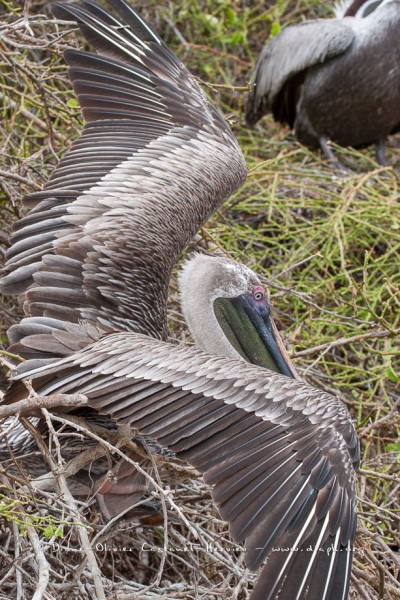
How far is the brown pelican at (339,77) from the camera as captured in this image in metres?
6.52

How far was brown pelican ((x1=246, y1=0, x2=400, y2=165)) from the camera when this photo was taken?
652cm

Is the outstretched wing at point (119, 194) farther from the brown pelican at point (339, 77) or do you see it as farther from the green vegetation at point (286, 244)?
the brown pelican at point (339, 77)

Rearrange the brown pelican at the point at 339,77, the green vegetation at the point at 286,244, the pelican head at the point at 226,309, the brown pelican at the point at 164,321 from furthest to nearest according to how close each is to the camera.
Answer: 1. the brown pelican at the point at 339,77
2. the pelican head at the point at 226,309
3. the green vegetation at the point at 286,244
4. the brown pelican at the point at 164,321

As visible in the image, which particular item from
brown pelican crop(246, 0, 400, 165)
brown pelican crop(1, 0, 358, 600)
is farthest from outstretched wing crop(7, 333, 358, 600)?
brown pelican crop(246, 0, 400, 165)

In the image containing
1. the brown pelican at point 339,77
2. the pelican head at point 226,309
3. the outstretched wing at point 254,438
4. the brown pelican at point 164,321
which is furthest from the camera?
the brown pelican at point 339,77

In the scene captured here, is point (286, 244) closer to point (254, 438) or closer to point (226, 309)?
point (226, 309)

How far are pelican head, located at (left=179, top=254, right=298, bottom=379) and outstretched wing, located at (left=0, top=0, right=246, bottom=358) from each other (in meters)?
0.19

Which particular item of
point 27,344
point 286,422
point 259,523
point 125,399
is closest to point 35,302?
point 27,344

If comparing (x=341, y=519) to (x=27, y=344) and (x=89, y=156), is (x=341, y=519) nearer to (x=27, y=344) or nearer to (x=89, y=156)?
(x=27, y=344)

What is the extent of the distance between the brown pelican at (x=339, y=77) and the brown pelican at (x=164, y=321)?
2.09m

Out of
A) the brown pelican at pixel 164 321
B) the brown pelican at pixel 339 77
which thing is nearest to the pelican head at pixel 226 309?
the brown pelican at pixel 164 321

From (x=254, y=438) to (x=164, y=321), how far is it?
1119mm

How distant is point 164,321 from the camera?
12.7 ft

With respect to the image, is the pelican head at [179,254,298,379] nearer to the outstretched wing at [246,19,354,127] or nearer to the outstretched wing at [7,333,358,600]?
the outstretched wing at [7,333,358,600]
